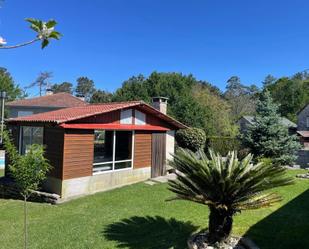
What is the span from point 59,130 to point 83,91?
77.6m

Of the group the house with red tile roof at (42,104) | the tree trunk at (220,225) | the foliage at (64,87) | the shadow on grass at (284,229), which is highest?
the foliage at (64,87)

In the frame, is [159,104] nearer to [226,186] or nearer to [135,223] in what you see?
[135,223]

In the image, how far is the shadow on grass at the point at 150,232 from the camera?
24.7 ft

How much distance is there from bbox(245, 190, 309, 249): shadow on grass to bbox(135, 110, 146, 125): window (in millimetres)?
8137

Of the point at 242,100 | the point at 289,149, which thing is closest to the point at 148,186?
the point at 289,149

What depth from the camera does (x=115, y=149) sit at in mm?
15312

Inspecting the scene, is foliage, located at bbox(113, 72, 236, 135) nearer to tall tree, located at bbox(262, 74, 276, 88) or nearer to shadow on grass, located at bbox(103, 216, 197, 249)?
shadow on grass, located at bbox(103, 216, 197, 249)

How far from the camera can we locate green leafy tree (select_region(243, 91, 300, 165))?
19734 mm

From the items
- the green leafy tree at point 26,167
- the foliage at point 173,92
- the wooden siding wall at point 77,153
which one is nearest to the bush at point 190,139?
the foliage at point 173,92

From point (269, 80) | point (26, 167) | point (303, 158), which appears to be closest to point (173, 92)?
point (303, 158)

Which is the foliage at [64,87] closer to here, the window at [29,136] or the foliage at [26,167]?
the window at [29,136]

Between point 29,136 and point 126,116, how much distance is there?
15.8 feet

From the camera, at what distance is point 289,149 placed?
2016cm

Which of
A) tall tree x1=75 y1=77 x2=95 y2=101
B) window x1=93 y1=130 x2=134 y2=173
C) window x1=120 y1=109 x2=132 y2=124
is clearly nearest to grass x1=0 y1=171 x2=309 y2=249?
window x1=93 y1=130 x2=134 y2=173
